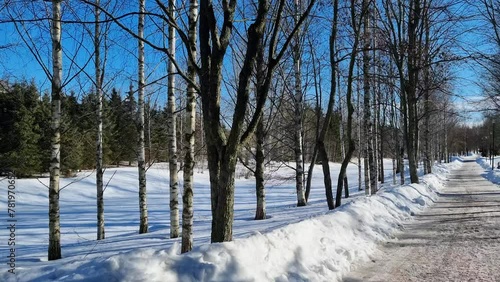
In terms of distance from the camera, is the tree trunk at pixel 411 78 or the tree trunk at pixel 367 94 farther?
the tree trunk at pixel 411 78

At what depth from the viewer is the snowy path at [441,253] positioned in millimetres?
4716

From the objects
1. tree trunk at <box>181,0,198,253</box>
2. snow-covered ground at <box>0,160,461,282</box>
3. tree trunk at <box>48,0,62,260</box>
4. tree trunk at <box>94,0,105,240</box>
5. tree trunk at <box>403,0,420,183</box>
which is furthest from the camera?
tree trunk at <box>403,0,420,183</box>

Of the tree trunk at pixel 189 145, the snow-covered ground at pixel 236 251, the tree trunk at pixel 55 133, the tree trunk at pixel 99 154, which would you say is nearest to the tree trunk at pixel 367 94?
the snow-covered ground at pixel 236 251

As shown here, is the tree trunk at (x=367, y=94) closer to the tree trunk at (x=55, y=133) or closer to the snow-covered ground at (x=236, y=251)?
the snow-covered ground at (x=236, y=251)

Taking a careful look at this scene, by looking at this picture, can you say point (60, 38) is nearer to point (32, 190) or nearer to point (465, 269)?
point (465, 269)

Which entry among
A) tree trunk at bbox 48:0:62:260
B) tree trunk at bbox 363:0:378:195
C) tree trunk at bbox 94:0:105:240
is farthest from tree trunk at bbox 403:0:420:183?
tree trunk at bbox 48:0:62:260

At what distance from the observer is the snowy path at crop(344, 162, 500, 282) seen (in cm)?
472

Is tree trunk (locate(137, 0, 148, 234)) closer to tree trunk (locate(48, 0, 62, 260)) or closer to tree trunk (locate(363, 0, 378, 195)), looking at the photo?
tree trunk (locate(48, 0, 62, 260))

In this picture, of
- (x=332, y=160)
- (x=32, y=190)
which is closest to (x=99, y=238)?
(x=32, y=190)

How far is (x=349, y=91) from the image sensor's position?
37.2 ft

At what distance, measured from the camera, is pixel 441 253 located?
19.1ft

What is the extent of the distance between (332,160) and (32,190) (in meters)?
49.3

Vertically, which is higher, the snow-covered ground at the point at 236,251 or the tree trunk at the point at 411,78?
the tree trunk at the point at 411,78

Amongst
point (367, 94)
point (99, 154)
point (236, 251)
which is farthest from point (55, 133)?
point (367, 94)
